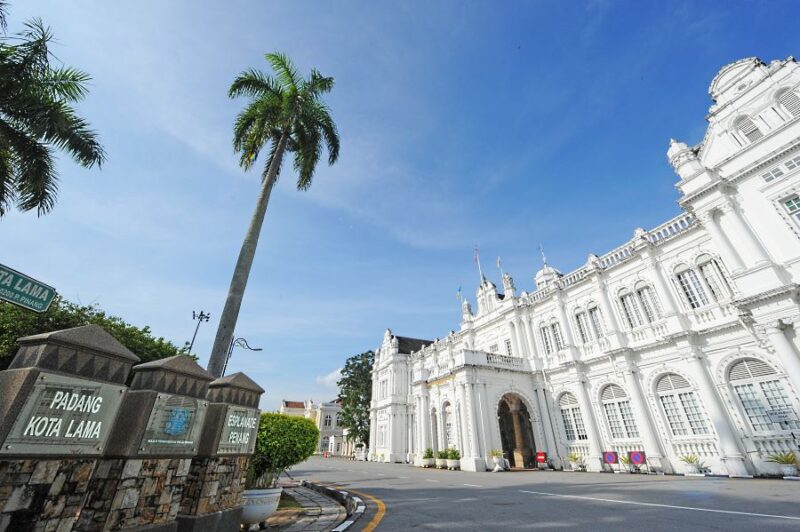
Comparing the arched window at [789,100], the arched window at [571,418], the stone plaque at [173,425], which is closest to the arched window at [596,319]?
the arched window at [571,418]

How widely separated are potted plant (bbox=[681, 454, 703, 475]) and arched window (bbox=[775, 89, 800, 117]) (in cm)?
1459

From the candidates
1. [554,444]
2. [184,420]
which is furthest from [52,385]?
[554,444]

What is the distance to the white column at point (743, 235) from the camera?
13.0 m

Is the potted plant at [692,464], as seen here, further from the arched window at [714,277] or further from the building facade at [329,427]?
the building facade at [329,427]

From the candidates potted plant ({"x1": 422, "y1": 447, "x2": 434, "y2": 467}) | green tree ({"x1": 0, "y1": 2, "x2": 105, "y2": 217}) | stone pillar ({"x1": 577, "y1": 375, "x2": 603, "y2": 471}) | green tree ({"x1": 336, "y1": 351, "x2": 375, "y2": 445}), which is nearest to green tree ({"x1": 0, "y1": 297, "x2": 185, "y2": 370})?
green tree ({"x1": 0, "y1": 2, "x2": 105, "y2": 217})

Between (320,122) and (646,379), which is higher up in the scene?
(320,122)

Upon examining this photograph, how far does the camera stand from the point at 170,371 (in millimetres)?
4449

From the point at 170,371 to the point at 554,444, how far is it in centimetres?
2176

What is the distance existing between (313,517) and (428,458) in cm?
1901

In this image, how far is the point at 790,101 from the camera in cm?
1390

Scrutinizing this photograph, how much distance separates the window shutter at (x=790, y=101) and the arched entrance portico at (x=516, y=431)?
18.9m

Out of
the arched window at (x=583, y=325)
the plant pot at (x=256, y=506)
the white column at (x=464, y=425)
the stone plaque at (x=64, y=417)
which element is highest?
the arched window at (x=583, y=325)

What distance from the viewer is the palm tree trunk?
8773 millimetres

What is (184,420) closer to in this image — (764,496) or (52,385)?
(52,385)
